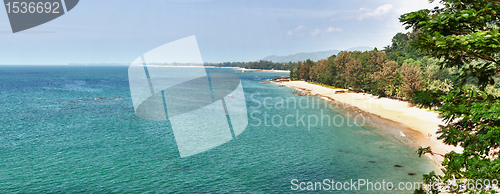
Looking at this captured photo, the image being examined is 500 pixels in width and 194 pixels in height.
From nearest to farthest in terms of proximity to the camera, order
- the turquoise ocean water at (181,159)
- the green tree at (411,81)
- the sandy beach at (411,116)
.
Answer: the turquoise ocean water at (181,159)
the sandy beach at (411,116)
the green tree at (411,81)

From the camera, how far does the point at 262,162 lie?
1271 inches

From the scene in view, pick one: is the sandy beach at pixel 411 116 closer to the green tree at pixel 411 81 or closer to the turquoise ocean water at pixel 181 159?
the turquoise ocean water at pixel 181 159

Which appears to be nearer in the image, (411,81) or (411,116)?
(411,116)

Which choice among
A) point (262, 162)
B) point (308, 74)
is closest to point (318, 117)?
point (262, 162)

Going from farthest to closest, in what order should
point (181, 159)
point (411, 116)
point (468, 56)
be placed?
1. point (411, 116)
2. point (181, 159)
3. point (468, 56)

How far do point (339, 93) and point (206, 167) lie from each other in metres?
74.7

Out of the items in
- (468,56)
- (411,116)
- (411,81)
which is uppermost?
(468,56)

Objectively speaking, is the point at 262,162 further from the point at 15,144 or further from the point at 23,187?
the point at 15,144

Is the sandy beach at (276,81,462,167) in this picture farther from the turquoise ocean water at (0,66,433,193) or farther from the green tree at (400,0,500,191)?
the green tree at (400,0,500,191)

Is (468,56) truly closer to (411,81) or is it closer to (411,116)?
(411,116)

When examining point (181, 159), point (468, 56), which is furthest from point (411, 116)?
point (468, 56)

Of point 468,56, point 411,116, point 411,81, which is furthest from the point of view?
point 411,81

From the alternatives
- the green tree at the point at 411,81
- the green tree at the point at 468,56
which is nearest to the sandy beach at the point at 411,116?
the green tree at the point at 411,81

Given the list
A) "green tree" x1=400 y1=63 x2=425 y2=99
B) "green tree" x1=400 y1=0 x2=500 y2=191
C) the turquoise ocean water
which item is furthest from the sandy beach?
"green tree" x1=400 y1=0 x2=500 y2=191
